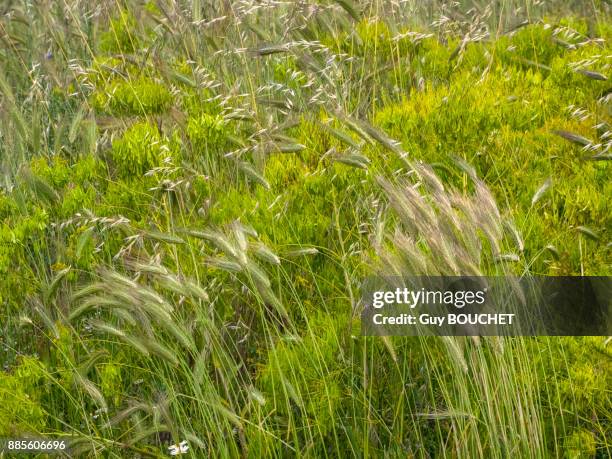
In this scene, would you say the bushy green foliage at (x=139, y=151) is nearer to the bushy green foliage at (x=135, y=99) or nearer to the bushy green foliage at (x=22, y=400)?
the bushy green foliage at (x=135, y=99)

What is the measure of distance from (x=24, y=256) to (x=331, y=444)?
1.46 meters

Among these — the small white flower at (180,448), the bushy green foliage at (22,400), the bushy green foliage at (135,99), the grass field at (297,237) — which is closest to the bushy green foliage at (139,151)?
the grass field at (297,237)

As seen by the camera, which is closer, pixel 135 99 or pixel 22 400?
pixel 22 400

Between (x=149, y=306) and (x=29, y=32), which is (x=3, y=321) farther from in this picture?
(x=29, y=32)

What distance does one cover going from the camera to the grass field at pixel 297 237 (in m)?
2.64

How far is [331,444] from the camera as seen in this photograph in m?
2.89

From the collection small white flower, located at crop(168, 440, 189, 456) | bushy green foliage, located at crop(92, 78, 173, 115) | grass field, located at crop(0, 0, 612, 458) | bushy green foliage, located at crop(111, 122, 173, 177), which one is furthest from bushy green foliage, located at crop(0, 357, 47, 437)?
bushy green foliage, located at crop(92, 78, 173, 115)

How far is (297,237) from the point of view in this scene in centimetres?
328

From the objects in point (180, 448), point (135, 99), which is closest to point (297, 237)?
point (180, 448)

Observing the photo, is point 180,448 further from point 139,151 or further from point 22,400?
point 139,151

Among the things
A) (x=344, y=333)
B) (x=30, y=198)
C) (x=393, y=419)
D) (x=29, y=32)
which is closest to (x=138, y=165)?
(x=30, y=198)

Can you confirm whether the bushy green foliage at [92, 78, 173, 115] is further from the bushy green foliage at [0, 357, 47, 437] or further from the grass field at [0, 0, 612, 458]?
A: the bushy green foliage at [0, 357, 47, 437]

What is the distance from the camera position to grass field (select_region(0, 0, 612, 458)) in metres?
2.64

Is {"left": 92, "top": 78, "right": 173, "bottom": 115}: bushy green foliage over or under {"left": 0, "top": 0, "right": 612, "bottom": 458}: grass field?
A: over
